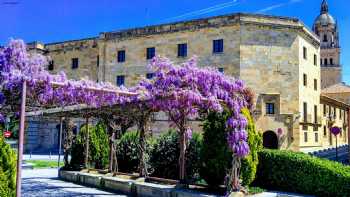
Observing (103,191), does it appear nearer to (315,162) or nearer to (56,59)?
(315,162)

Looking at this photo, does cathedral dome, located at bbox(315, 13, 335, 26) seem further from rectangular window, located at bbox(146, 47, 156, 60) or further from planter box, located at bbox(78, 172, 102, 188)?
planter box, located at bbox(78, 172, 102, 188)

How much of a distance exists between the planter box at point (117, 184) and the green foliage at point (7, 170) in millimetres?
6144

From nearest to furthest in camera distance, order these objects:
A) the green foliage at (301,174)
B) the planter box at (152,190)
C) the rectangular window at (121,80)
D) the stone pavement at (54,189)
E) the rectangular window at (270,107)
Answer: the green foliage at (301,174) < the planter box at (152,190) < the stone pavement at (54,189) < the rectangular window at (270,107) < the rectangular window at (121,80)

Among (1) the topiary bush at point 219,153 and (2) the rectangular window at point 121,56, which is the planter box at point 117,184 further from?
(2) the rectangular window at point 121,56

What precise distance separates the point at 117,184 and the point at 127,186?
697 millimetres

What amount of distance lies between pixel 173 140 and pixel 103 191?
372 centimetres

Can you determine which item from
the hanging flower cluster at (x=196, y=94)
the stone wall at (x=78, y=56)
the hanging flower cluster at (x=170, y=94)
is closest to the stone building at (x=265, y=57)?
the stone wall at (x=78, y=56)

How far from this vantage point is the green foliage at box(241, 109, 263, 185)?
37.1ft

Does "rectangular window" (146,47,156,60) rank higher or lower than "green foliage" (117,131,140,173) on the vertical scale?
higher

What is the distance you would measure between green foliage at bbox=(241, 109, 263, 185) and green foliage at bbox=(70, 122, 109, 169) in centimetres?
878

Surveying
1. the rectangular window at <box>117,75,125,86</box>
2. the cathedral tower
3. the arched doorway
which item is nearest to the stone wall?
the rectangular window at <box>117,75,125,86</box>

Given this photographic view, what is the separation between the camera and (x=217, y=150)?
37.4 feet

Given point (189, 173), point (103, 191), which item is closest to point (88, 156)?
Result: point (103, 191)

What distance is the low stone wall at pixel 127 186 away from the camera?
1188 centimetres
